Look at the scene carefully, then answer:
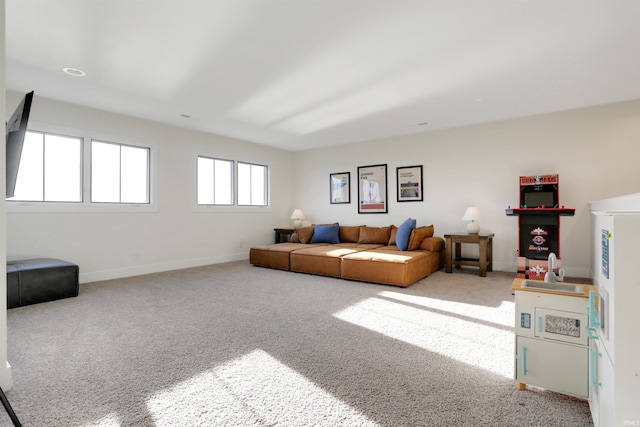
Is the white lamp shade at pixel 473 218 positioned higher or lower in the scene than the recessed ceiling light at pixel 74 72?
lower

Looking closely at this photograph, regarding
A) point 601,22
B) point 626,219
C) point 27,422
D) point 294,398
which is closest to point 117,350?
point 27,422

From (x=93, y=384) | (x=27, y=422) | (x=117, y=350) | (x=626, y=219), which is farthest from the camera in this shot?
(x=117, y=350)

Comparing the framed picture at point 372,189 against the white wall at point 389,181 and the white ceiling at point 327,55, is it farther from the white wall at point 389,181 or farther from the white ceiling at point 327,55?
the white ceiling at point 327,55

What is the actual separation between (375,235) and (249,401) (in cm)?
466

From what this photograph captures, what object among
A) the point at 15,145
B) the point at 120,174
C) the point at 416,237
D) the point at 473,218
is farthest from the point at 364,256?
the point at 120,174

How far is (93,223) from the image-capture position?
4.62 m

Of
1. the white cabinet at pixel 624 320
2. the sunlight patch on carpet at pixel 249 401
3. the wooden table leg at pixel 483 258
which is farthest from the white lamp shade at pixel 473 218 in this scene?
the white cabinet at pixel 624 320

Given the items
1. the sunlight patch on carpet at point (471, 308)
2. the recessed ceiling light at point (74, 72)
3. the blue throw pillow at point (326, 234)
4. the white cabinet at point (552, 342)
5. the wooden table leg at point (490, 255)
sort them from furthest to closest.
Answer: the blue throw pillow at point (326, 234), the wooden table leg at point (490, 255), the recessed ceiling light at point (74, 72), the sunlight patch on carpet at point (471, 308), the white cabinet at point (552, 342)

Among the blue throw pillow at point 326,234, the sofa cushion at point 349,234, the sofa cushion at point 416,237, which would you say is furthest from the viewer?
the sofa cushion at point 349,234

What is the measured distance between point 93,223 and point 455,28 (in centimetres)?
505

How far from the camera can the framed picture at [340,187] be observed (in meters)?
7.03

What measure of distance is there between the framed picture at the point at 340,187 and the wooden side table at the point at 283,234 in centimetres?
118

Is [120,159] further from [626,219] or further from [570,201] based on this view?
[570,201]

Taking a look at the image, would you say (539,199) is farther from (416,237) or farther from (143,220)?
(143,220)
